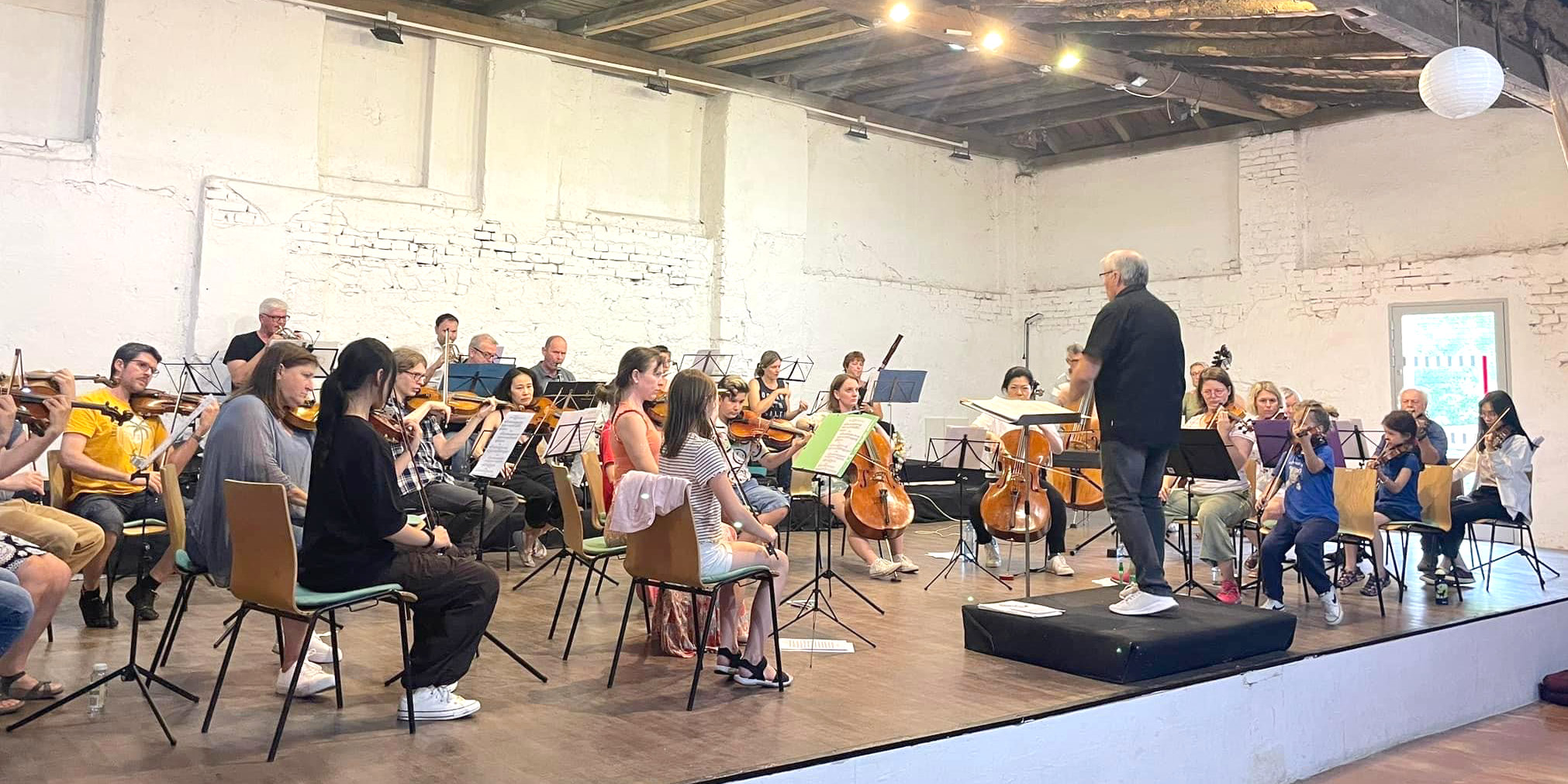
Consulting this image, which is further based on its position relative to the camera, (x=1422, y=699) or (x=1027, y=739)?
(x=1422, y=699)

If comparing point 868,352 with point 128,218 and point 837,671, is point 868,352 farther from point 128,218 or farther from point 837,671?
point 837,671

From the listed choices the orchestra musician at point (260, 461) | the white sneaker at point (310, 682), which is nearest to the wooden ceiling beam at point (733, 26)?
the orchestra musician at point (260, 461)

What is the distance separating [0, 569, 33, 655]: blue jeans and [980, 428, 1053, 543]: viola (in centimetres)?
450

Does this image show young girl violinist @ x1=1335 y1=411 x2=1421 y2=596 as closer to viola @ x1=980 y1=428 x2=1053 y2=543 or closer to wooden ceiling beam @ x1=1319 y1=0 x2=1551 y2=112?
viola @ x1=980 y1=428 x2=1053 y2=543

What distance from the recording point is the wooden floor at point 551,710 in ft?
9.91

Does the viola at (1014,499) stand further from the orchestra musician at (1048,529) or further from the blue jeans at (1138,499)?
the blue jeans at (1138,499)

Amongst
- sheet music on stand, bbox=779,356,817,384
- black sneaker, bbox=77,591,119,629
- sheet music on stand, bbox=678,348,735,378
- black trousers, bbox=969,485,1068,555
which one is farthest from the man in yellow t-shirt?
sheet music on stand, bbox=779,356,817,384

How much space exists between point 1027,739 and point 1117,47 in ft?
23.3

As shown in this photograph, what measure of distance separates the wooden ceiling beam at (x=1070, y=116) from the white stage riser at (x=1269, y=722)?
660 cm

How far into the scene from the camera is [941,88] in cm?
1091

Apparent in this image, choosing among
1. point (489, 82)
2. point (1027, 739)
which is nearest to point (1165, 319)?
point (1027, 739)

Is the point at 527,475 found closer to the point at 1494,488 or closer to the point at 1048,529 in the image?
the point at 1048,529

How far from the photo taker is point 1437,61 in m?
5.52

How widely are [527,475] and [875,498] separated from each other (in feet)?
7.27
